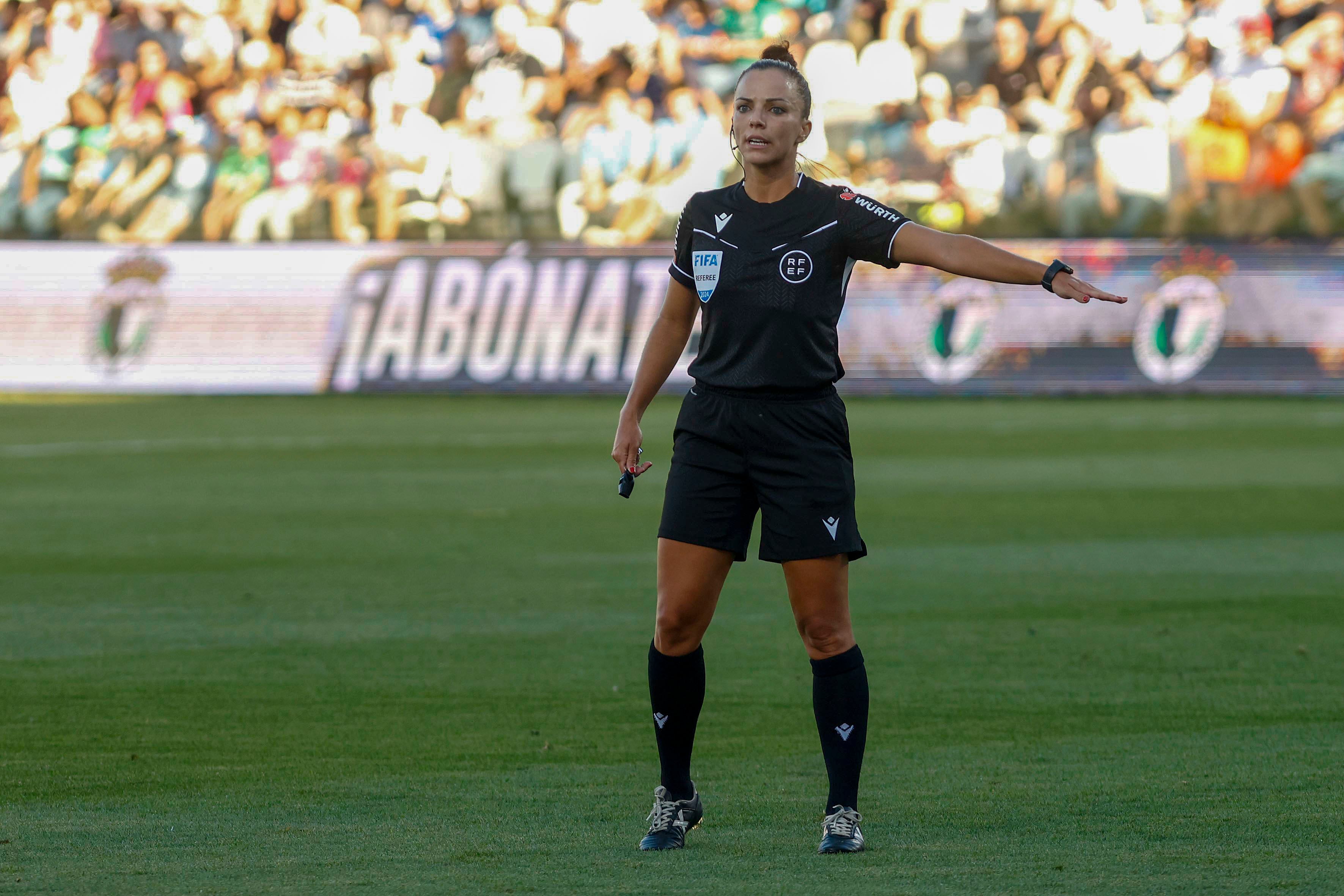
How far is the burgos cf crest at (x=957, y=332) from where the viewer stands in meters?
22.7

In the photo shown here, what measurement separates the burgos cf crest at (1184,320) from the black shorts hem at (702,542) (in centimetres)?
1819

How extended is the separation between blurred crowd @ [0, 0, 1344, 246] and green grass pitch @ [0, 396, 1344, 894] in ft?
27.5

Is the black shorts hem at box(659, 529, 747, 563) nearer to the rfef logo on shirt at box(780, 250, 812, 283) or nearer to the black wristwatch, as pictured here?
the rfef logo on shirt at box(780, 250, 812, 283)

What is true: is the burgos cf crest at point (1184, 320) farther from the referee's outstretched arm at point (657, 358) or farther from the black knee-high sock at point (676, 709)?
the black knee-high sock at point (676, 709)

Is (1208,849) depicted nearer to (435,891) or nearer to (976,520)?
(435,891)

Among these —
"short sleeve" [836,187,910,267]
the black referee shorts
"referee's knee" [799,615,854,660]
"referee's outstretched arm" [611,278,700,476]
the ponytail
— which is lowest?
"referee's knee" [799,615,854,660]

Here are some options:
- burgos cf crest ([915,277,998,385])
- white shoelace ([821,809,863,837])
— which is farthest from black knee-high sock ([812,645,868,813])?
burgos cf crest ([915,277,998,385])

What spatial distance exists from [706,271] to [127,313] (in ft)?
68.0

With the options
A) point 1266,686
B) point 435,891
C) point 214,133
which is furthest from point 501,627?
point 214,133

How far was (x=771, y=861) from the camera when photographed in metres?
4.68

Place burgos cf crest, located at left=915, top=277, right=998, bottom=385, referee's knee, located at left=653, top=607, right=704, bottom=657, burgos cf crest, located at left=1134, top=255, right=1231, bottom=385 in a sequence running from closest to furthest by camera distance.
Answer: referee's knee, located at left=653, top=607, right=704, bottom=657, burgos cf crest, located at left=1134, top=255, right=1231, bottom=385, burgos cf crest, located at left=915, top=277, right=998, bottom=385

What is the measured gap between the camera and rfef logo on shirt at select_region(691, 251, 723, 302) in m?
4.90

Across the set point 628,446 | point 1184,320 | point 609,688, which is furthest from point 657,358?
point 1184,320

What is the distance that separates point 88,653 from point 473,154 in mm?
17548
